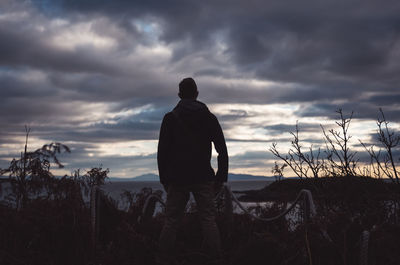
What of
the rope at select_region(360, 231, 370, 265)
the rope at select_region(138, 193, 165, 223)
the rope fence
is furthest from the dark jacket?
the rope at select_region(360, 231, 370, 265)

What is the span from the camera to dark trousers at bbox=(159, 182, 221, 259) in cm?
529

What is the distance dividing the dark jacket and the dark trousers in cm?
16

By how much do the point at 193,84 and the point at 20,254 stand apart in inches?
135

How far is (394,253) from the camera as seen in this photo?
3.20 m

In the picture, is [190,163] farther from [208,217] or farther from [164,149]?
[208,217]

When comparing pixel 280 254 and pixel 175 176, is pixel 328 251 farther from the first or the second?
pixel 175 176

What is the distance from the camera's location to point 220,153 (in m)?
5.45

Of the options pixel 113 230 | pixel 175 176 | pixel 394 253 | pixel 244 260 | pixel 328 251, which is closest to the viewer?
pixel 394 253

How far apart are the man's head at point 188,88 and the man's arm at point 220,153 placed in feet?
1.63

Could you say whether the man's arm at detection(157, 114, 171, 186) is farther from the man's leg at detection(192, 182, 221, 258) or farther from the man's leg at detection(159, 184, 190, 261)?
the man's leg at detection(192, 182, 221, 258)

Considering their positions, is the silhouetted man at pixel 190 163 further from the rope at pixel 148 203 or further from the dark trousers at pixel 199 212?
the rope at pixel 148 203

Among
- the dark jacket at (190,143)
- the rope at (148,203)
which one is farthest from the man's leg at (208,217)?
the rope at (148,203)

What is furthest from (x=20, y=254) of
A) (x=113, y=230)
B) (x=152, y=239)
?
(x=152, y=239)

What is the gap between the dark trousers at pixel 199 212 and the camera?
5289mm
